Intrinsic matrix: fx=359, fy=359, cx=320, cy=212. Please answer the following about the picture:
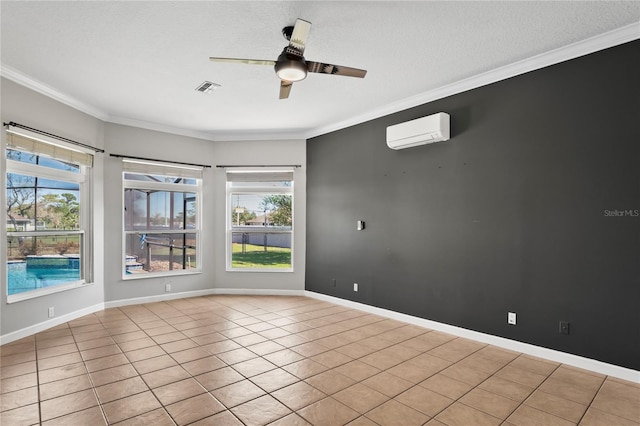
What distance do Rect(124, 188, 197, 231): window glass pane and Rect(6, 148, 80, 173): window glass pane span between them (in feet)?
2.86

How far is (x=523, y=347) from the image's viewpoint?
11.1 ft

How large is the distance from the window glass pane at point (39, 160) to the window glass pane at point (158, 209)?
2.86 feet

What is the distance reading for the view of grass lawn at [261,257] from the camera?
616 cm

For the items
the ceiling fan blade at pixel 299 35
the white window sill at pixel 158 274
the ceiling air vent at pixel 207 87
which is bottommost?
the white window sill at pixel 158 274

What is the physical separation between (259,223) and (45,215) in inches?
116

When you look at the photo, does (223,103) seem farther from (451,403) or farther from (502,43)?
(451,403)

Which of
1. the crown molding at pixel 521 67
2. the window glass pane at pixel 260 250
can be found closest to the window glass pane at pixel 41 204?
the window glass pane at pixel 260 250

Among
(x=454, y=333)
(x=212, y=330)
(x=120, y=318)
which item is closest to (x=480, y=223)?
(x=454, y=333)

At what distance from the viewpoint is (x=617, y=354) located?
2859 mm

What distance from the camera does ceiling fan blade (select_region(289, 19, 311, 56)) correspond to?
2303 millimetres

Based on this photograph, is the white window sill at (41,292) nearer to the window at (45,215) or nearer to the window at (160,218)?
the window at (45,215)

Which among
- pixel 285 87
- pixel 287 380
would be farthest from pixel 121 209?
pixel 287 380

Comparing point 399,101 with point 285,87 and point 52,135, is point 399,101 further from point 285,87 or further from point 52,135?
point 52,135

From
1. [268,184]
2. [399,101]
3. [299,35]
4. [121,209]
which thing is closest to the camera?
[299,35]
